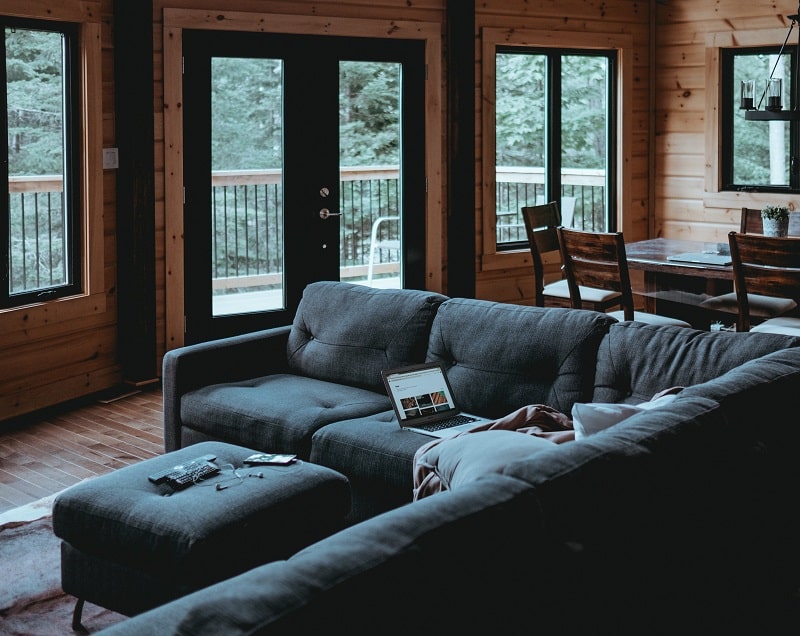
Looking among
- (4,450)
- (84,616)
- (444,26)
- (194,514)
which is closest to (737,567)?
(194,514)

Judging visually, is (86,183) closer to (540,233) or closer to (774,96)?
(540,233)

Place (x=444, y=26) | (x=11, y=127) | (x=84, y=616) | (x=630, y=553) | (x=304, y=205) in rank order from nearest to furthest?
(x=630, y=553) < (x=84, y=616) < (x=11, y=127) < (x=304, y=205) < (x=444, y=26)

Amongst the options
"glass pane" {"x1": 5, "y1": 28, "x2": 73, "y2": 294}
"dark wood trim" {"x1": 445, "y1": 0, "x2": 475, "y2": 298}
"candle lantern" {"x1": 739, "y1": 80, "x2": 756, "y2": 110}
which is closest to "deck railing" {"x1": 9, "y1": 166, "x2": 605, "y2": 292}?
"glass pane" {"x1": 5, "y1": 28, "x2": 73, "y2": 294}

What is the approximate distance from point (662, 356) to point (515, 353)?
1.91 ft

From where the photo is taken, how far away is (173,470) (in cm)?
322

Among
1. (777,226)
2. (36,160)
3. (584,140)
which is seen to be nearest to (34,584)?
(36,160)

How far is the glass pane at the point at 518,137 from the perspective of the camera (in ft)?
25.4

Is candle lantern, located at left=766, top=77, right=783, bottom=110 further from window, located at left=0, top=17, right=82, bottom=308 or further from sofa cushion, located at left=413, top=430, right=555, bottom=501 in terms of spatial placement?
window, located at left=0, top=17, right=82, bottom=308

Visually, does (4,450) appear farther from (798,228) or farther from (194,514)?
(798,228)

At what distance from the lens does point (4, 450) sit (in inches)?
195

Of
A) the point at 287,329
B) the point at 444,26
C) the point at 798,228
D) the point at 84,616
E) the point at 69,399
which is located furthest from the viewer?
the point at 444,26

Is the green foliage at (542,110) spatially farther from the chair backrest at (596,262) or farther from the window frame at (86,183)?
the window frame at (86,183)

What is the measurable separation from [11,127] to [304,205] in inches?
76.0

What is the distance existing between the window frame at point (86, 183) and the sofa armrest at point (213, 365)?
152cm
